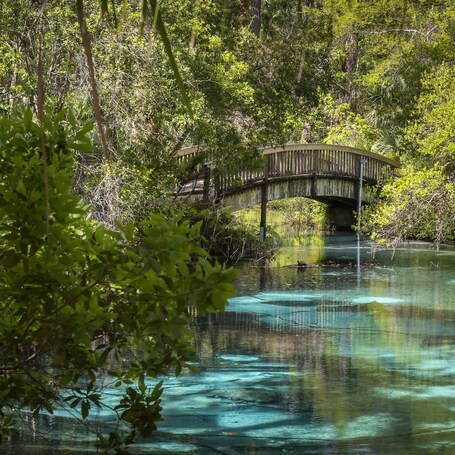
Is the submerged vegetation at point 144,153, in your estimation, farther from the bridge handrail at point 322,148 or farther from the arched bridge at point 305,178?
the bridge handrail at point 322,148

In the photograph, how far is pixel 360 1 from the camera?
22.7 metres

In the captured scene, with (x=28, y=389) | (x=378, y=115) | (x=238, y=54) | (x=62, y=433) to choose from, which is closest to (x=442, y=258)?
(x=238, y=54)

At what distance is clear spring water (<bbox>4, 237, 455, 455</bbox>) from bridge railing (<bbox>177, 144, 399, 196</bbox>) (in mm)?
2897

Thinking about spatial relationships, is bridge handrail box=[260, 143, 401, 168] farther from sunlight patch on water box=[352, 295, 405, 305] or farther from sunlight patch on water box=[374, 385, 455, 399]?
sunlight patch on water box=[374, 385, 455, 399]

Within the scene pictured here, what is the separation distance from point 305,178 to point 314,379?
13.2 m

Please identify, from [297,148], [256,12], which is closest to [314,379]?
[297,148]

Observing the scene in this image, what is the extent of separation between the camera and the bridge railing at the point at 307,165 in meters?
17.4

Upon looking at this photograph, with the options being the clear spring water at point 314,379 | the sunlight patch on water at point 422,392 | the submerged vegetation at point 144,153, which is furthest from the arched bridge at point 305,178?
the sunlight patch on water at point 422,392

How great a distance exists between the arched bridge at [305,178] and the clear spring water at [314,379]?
2.71m

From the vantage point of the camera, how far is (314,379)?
27.1 feet

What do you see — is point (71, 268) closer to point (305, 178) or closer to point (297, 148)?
point (297, 148)

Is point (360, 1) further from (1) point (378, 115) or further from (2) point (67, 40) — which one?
(2) point (67, 40)

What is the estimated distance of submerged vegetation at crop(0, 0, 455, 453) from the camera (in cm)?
Result: 296

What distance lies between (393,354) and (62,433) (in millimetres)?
4170
